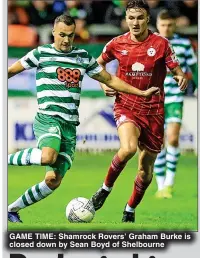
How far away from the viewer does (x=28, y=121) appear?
12367mm

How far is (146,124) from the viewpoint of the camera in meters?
11.6

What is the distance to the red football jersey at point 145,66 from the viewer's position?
38.1ft

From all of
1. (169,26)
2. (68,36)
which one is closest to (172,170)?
(169,26)

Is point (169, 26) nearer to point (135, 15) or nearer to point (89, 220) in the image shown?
point (135, 15)

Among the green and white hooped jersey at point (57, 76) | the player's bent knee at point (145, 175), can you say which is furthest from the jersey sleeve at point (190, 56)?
the green and white hooped jersey at point (57, 76)

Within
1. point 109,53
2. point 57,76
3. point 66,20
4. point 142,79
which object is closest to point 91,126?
point 109,53

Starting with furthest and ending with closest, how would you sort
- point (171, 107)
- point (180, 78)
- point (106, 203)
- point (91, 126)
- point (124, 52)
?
point (171, 107), point (91, 126), point (106, 203), point (124, 52), point (180, 78)

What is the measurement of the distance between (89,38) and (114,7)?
1.60 feet

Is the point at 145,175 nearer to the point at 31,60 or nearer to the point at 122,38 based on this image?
the point at 122,38

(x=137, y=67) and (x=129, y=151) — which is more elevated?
(x=137, y=67)

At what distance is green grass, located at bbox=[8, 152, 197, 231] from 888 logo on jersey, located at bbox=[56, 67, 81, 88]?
1291 millimetres

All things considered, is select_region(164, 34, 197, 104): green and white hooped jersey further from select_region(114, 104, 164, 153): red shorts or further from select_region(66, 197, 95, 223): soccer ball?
select_region(66, 197, 95, 223): soccer ball

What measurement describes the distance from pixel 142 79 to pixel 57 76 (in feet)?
3.19
